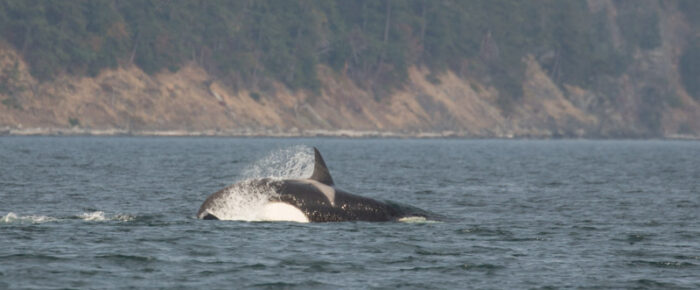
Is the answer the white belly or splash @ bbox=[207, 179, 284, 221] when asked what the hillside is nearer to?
splash @ bbox=[207, 179, 284, 221]

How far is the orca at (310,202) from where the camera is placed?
23.3 meters

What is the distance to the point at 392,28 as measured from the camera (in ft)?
508

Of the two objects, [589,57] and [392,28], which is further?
[589,57]

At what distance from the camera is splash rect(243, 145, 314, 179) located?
93.1ft

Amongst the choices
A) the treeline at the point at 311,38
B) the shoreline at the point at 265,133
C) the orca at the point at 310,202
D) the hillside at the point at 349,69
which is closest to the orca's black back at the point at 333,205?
the orca at the point at 310,202

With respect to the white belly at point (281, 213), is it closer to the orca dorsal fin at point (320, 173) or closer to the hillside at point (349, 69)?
the orca dorsal fin at point (320, 173)

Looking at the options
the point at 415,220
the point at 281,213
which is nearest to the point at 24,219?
the point at 281,213

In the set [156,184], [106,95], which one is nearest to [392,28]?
[106,95]

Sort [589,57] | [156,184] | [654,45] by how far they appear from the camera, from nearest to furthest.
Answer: [156,184]
[589,57]
[654,45]

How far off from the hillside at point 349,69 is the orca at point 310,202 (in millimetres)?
97967

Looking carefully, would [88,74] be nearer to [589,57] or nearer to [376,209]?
[589,57]

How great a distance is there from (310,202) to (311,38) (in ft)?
405

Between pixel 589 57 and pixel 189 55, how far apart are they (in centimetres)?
7588

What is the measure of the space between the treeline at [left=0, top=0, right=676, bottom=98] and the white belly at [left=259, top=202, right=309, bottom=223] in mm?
102049
